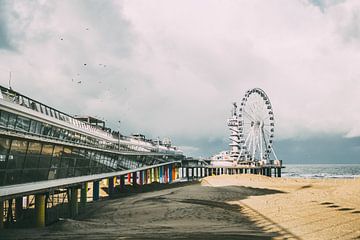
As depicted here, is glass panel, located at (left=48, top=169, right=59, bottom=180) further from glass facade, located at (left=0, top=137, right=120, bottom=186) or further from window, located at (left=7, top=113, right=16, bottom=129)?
window, located at (left=7, top=113, right=16, bottom=129)

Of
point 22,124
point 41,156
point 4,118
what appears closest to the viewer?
point 4,118

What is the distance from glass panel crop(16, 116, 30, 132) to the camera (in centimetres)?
1689

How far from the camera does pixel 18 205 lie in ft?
86.1

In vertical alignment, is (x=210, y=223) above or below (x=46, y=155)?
below

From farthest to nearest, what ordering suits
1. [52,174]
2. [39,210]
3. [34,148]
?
1. [39,210]
2. [52,174]
3. [34,148]

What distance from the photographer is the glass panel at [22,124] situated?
55.4 ft

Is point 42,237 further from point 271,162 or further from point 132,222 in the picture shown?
point 271,162

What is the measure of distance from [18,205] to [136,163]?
24.8 metres

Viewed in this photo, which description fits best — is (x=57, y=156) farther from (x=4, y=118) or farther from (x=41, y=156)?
(x=4, y=118)

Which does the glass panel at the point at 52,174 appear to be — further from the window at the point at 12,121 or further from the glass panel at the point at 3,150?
the glass panel at the point at 3,150

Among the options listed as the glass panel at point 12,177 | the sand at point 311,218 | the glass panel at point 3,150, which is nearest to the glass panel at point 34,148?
the glass panel at point 12,177

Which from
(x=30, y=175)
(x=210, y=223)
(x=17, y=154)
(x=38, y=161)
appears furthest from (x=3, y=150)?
(x=210, y=223)

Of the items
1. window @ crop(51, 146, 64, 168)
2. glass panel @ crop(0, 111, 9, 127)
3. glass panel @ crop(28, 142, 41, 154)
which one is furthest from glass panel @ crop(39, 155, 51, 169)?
glass panel @ crop(0, 111, 9, 127)

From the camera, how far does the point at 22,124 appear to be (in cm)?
1734
